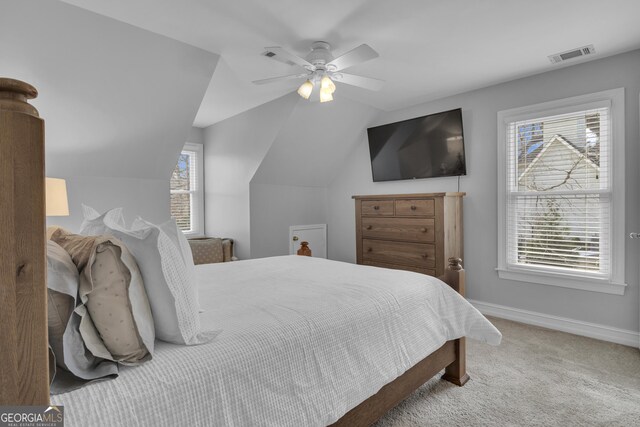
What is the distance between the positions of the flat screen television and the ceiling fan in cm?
130

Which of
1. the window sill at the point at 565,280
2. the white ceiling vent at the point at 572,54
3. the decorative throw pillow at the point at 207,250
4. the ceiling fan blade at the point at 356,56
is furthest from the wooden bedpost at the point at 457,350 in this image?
the decorative throw pillow at the point at 207,250

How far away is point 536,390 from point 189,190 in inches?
182

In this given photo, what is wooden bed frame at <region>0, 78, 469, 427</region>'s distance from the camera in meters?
0.63

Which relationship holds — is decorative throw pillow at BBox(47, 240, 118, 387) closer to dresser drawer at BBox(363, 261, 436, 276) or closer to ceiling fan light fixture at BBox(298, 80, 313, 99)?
ceiling fan light fixture at BBox(298, 80, 313, 99)

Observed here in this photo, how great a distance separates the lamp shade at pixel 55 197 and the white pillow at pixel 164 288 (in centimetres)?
174

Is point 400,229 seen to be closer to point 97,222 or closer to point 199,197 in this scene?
point 97,222

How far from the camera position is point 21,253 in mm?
644

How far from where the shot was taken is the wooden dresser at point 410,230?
3324 millimetres

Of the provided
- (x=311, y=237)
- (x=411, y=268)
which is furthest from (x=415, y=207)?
(x=311, y=237)

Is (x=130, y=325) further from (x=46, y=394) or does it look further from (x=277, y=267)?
(x=277, y=267)

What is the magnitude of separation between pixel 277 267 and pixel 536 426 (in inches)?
66.0

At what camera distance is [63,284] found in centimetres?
90

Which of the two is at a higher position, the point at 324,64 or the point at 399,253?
the point at 324,64

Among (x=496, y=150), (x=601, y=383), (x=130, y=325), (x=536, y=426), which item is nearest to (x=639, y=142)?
Result: (x=496, y=150)
